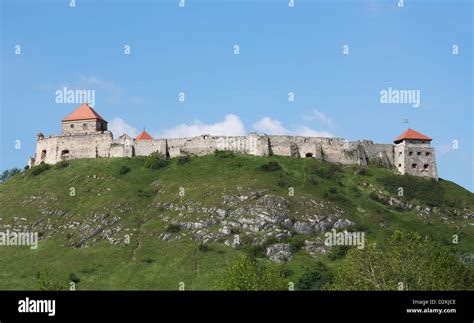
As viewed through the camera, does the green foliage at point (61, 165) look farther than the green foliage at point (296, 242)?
Yes

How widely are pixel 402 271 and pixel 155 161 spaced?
3041 inches

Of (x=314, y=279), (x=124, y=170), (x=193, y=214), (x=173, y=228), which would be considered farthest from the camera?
(x=124, y=170)

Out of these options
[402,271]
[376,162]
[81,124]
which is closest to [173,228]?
[81,124]

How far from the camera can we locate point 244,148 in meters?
132

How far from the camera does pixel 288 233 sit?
350 ft

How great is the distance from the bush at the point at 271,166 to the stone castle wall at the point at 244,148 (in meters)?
5.91

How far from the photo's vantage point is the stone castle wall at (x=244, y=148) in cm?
13225

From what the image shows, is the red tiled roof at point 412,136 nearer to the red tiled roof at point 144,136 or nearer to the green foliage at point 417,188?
the green foliage at point 417,188

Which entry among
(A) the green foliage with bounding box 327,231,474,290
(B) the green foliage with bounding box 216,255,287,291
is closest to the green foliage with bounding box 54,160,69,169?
(B) the green foliage with bounding box 216,255,287,291

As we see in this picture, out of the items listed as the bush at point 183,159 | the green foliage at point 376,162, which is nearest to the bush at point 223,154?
the bush at point 183,159

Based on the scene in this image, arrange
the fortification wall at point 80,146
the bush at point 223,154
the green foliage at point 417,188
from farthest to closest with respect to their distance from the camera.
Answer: the fortification wall at point 80,146, the bush at point 223,154, the green foliage at point 417,188

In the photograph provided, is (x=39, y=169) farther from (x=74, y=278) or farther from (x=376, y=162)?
(x=376, y=162)
